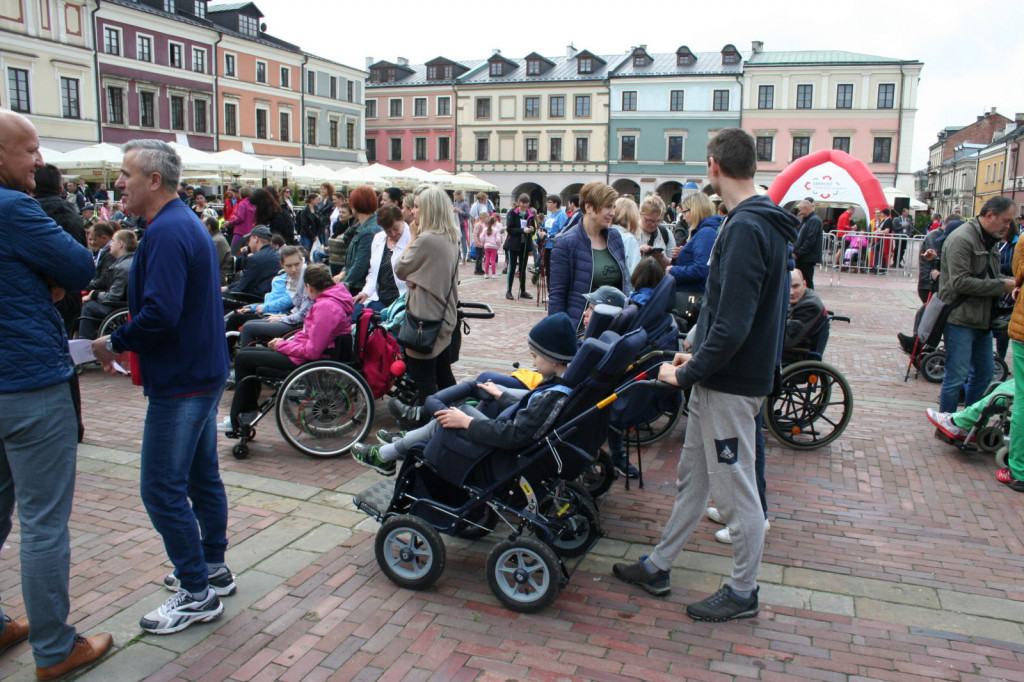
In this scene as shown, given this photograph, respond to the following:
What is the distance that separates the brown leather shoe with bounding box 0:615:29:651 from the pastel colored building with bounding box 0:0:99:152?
3781cm

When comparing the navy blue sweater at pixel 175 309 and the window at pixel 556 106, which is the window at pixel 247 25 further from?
the navy blue sweater at pixel 175 309

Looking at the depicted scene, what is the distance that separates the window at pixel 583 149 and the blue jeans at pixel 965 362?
→ 51969mm

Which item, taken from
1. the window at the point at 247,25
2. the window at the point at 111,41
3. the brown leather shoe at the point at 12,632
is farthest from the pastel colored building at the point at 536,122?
A: the brown leather shoe at the point at 12,632

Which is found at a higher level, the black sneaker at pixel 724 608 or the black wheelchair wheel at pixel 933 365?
the black wheelchair wheel at pixel 933 365

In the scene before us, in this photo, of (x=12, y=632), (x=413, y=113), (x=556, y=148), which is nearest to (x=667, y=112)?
(x=556, y=148)

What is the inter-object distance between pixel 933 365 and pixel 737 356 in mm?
6366

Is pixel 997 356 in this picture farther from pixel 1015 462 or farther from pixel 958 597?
pixel 958 597

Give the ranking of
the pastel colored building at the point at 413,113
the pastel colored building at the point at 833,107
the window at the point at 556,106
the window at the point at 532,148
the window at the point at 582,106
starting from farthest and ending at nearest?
the pastel colored building at the point at 413,113 < the window at the point at 532,148 < the window at the point at 556,106 < the window at the point at 582,106 < the pastel colored building at the point at 833,107

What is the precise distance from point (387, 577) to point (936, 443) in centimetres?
475

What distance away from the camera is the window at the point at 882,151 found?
51031 mm

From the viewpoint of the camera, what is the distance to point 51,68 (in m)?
36.1

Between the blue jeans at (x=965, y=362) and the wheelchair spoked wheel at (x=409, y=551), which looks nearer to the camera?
the wheelchair spoked wheel at (x=409, y=551)

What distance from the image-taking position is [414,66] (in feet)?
208

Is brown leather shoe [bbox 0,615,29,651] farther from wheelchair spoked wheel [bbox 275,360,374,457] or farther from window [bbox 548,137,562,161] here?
window [bbox 548,137,562,161]
